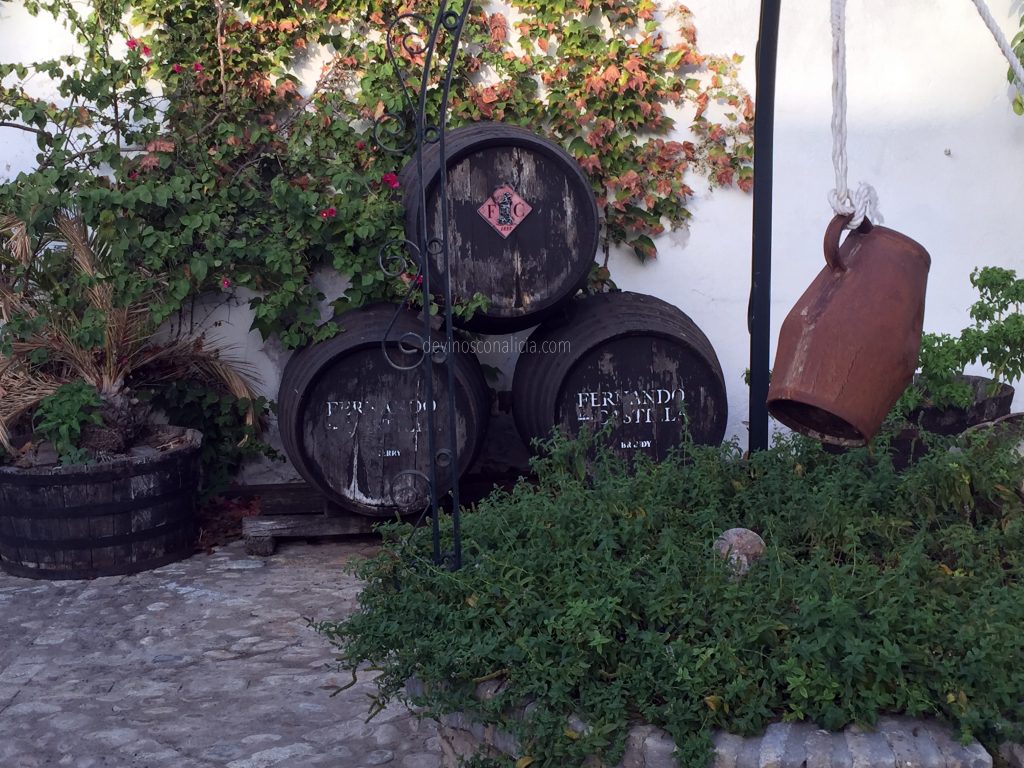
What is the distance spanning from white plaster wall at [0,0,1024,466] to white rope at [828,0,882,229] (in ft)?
10.5

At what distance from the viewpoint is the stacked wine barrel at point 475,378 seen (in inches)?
180

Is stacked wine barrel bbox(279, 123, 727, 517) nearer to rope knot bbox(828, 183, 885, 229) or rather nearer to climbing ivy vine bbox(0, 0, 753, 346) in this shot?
climbing ivy vine bbox(0, 0, 753, 346)

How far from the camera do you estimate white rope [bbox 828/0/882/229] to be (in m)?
2.14

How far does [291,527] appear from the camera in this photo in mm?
5008

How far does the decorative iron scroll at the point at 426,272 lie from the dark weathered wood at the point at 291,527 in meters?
0.40

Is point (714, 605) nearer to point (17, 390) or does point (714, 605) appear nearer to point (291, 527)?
point (291, 527)

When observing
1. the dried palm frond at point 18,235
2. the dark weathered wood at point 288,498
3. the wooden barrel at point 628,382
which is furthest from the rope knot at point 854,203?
the dried palm frond at point 18,235

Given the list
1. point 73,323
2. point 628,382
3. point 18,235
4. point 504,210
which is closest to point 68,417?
point 73,323

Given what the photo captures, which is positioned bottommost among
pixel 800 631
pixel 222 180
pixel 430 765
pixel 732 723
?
pixel 430 765

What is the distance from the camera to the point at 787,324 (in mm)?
2395

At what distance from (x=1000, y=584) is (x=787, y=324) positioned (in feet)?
2.75

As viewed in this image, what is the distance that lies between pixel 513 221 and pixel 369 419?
987 mm

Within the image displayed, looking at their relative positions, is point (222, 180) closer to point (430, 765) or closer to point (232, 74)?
point (232, 74)

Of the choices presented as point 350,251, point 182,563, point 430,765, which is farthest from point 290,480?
point 430,765
